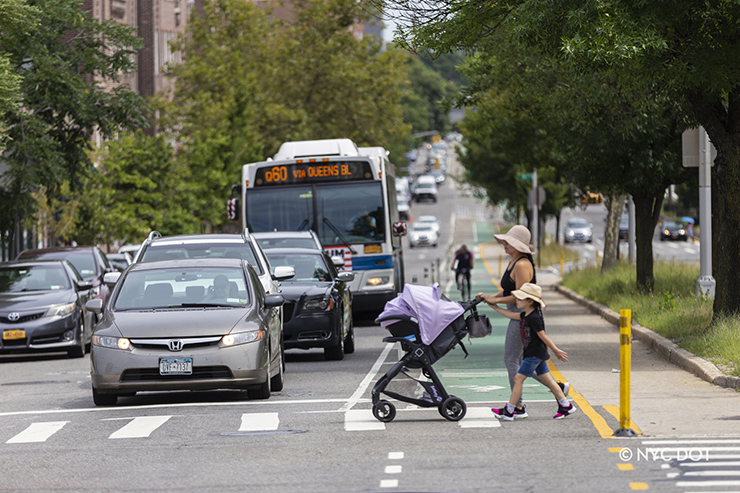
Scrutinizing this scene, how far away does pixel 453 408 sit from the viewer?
10789 millimetres

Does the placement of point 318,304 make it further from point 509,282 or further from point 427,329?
point 427,329

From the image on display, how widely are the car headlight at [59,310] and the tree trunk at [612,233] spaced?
18.8m

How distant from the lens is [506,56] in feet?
78.7

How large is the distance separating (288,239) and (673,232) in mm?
58028

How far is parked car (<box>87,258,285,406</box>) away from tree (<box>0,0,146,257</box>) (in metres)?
11.4

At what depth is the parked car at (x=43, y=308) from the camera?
19.6 m

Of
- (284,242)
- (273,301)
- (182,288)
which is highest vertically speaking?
(284,242)

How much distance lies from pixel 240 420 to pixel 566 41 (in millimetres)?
5730

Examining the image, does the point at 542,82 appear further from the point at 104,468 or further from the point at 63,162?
the point at 104,468

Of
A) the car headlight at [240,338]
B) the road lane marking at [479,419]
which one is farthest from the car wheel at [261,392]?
the road lane marking at [479,419]

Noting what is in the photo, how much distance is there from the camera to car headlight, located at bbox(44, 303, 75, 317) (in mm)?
19828

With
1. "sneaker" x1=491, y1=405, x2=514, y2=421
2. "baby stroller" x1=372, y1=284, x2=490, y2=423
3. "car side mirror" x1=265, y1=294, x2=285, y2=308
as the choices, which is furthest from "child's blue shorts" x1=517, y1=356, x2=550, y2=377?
"car side mirror" x1=265, y1=294, x2=285, y2=308

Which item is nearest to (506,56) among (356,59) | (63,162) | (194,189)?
(63,162)

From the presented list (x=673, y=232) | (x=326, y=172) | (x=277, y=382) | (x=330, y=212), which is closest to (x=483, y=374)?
(x=277, y=382)
